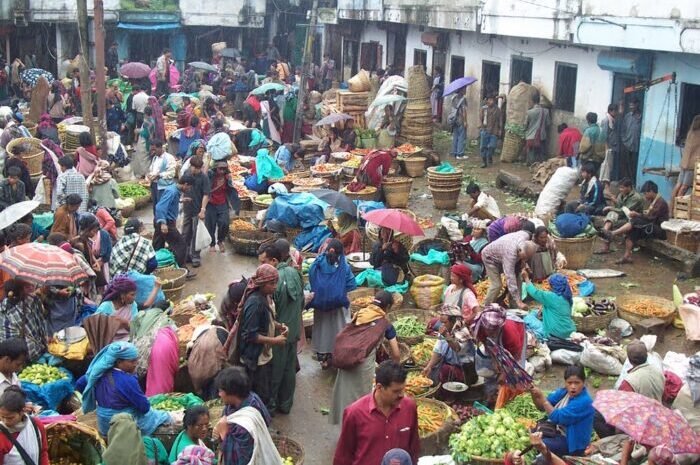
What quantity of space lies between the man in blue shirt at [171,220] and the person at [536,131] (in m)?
9.05

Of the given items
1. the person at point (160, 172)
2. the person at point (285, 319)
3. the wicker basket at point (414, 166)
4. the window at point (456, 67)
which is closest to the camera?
the person at point (285, 319)

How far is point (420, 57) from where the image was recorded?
2572 centimetres

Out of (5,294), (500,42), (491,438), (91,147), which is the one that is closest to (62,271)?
(5,294)

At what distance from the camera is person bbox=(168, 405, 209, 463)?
5820mm

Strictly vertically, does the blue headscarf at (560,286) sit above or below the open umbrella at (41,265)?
below

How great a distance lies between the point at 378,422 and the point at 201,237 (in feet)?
25.0

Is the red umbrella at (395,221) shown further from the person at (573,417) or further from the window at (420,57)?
the window at (420,57)

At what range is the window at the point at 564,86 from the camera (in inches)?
722

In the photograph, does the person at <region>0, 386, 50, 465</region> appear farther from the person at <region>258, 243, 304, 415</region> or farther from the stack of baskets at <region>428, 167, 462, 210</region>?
the stack of baskets at <region>428, 167, 462, 210</region>

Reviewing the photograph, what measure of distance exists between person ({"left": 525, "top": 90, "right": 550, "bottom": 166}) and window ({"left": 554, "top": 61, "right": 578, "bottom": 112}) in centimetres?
45

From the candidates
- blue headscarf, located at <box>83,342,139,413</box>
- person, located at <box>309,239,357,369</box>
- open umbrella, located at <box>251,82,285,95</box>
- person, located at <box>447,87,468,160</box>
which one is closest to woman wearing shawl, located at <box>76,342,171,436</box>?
blue headscarf, located at <box>83,342,139,413</box>

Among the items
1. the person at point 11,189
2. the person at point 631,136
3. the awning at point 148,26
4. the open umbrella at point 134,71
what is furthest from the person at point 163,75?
the person at point 631,136

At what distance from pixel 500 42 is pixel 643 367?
49.3ft

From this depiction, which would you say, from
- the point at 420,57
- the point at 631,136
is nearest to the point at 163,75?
the point at 420,57
